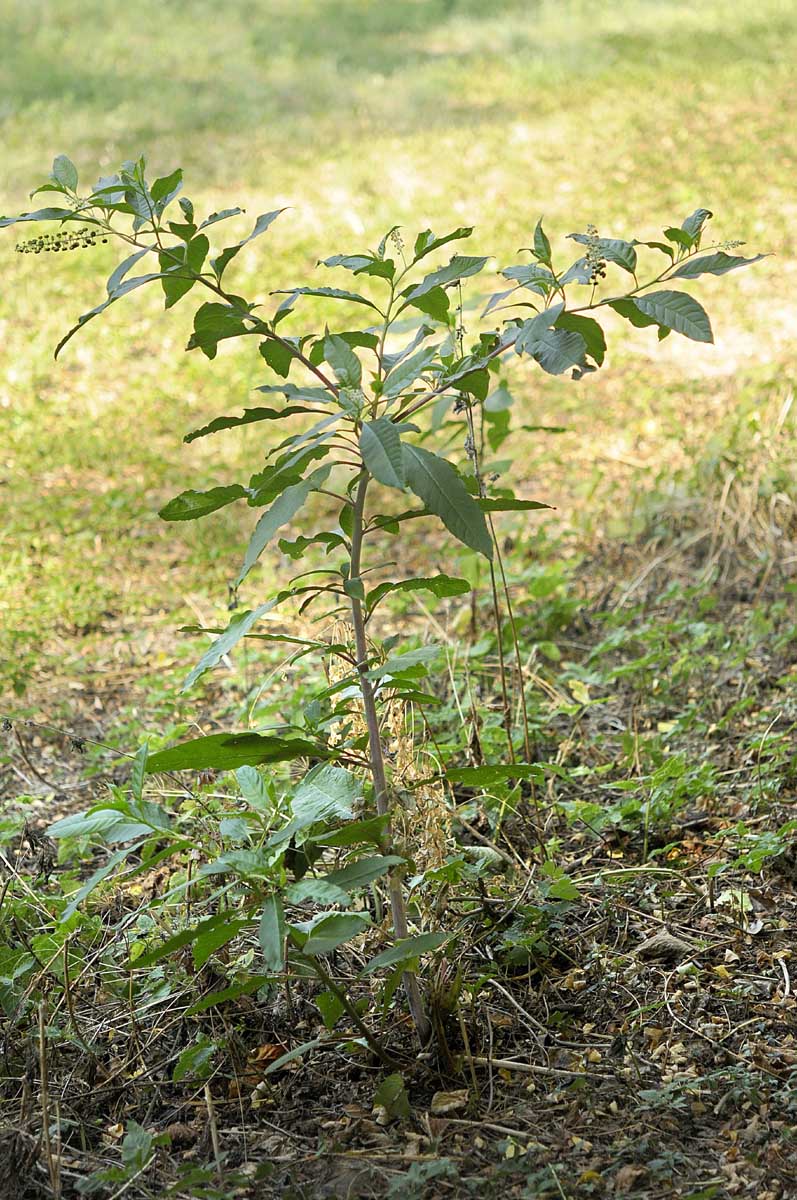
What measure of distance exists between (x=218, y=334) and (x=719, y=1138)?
1.39 metres

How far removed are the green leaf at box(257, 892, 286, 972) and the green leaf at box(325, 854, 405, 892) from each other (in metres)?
0.11

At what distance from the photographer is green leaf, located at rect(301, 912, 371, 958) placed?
1583mm

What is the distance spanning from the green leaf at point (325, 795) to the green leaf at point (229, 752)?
0.04 metres

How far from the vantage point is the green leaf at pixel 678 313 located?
160 centimetres

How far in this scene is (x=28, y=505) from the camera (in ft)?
16.8

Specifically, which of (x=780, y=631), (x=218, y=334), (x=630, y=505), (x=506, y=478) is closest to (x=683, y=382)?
(x=506, y=478)

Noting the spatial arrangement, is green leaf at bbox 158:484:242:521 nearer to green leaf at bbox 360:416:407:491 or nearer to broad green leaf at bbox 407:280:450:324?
green leaf at bbox 360:416:407:491

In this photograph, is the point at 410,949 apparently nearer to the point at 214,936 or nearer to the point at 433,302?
the point at 214,936

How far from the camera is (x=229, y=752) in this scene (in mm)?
1670

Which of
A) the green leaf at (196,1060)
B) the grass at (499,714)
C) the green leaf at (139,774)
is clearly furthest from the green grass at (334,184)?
the green leaf at (139,774)

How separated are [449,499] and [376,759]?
18.2 inches

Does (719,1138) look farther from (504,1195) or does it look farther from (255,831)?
(255,831)

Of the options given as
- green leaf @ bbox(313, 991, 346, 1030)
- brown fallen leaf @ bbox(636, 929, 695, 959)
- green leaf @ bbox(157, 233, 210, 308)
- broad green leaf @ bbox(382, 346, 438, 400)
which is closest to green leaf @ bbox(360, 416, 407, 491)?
broad green leaf @ bbox(382, 346, 438, 400)

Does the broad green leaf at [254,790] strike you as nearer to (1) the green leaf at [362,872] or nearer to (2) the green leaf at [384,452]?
(1) the green leaf at [362,872]
